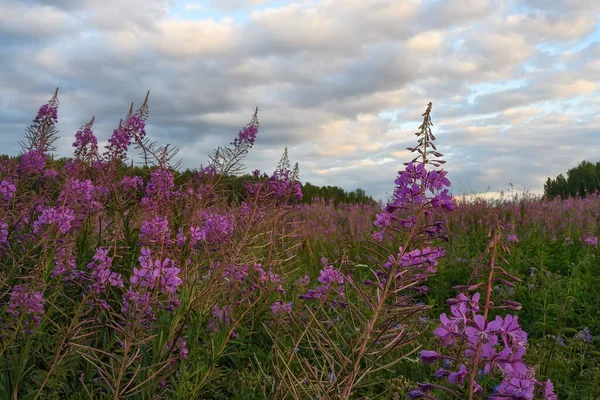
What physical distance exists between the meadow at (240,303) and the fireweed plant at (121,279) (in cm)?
2

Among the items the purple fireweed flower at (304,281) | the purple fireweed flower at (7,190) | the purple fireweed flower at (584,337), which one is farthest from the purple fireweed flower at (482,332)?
the purple fireweed flower at (7,190)

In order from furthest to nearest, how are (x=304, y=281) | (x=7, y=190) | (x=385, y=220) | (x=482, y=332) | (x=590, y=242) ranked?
(x=590, y=242), (x=304, y=281), (x=7, y=190), (x=385, y=220), (x=482, y=332)

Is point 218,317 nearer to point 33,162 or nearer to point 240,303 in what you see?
point 240,303

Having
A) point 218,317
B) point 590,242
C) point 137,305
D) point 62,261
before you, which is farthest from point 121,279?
point 590,242

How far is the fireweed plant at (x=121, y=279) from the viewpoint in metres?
2.89

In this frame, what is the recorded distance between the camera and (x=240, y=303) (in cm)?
388

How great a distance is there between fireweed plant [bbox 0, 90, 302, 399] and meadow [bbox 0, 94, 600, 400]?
0.02 meters

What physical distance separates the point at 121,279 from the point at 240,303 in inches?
35.2

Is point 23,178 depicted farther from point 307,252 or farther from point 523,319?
point 523,319

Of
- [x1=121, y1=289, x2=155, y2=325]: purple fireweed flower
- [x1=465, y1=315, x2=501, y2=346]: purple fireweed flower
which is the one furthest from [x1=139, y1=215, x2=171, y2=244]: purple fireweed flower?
[x1=465, y1=315, x2=501, y2=346]: purple fireweed flower

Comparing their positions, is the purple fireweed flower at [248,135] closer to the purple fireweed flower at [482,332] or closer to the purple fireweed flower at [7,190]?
the purple fireweed flower at [7,190]

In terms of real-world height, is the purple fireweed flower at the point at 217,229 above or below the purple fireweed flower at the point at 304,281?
above

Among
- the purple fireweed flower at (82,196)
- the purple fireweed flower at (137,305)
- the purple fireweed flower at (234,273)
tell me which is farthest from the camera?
the purple fireweed flower at (82,196)

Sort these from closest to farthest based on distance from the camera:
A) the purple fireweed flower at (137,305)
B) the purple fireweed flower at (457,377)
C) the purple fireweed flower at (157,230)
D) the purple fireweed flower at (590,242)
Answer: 1. the purple fireweed flower at (457,377)
2. the purple fireweed flower at (137,305)
3. the purple fireweed flower at (157,230)
4. the purple fireweed flower at (590,242)
